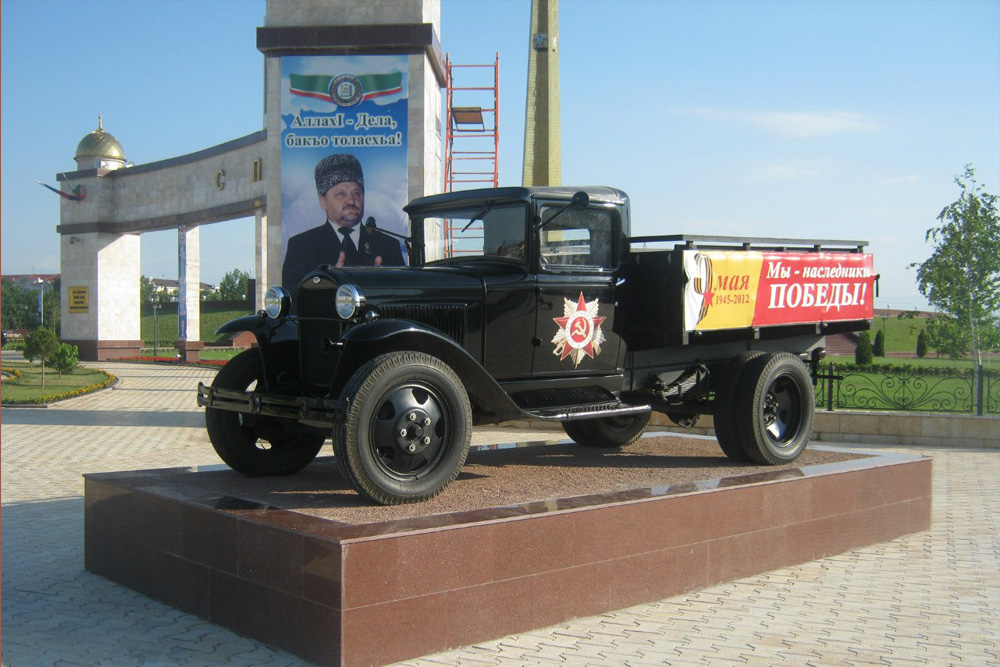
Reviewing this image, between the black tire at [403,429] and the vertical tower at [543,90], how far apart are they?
1314cm

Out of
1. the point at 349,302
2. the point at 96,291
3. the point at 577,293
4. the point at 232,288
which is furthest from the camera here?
the point at 232,288

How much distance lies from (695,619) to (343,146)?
11.3 meters

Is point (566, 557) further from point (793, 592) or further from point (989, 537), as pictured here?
point (989, 537)

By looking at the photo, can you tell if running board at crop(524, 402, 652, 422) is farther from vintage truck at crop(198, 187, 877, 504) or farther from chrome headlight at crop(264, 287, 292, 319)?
chrome headlight at crop(264, 287, 292, 319)

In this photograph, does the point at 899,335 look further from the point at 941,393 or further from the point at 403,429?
the point at 403,429

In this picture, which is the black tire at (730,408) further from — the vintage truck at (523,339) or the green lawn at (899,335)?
the green lawn at (899,335)

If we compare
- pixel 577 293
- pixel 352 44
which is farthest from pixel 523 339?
pixel 352 44

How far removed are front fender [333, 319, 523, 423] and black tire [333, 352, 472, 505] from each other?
5.6 inches

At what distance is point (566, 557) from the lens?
5.12 meters

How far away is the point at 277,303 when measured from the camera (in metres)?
5.96

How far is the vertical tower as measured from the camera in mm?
18172

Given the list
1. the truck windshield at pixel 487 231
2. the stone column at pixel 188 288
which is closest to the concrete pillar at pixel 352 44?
the truck windshield at pixel 487 231

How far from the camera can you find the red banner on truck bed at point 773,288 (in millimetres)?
6805

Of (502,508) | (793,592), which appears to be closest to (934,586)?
(793,592)
